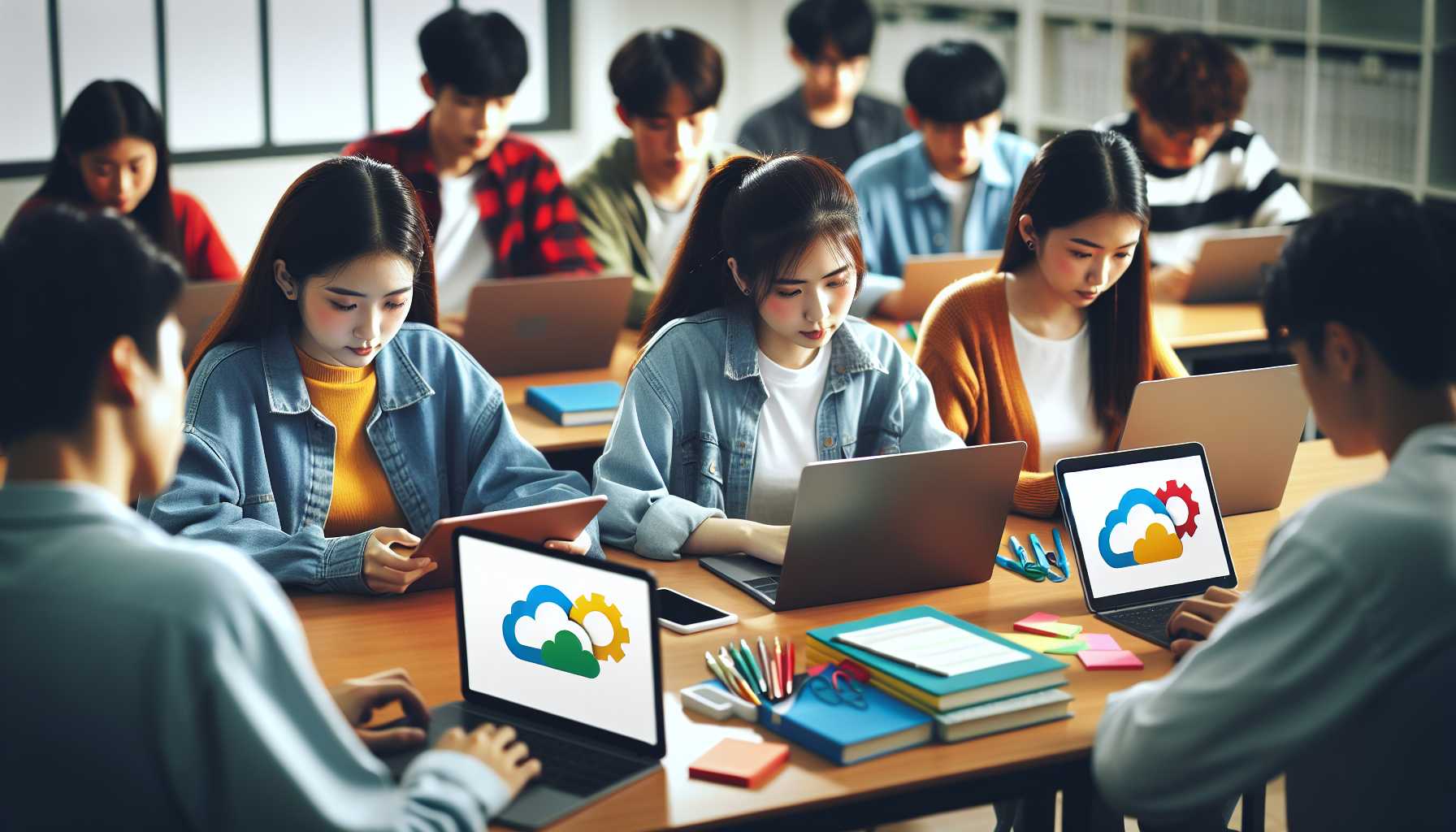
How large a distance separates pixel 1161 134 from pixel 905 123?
1115 mm

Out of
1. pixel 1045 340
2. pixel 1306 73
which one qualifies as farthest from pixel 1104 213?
pixel 1306 73

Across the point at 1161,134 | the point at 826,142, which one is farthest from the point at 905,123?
the point at 1161,134

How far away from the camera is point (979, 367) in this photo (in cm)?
254

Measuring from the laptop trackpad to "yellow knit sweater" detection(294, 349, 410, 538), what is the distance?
0.47 m

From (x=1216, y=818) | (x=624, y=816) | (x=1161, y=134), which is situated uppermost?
(x=1161, y=134)

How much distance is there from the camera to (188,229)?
11.6 ft

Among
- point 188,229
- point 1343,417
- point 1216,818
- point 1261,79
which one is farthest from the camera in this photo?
point 1261,79

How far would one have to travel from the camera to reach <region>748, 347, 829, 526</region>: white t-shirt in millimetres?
2311

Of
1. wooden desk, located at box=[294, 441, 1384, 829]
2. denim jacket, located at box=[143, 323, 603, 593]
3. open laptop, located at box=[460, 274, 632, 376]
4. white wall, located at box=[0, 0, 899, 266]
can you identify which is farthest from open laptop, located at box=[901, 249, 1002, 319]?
white wall, located at box=[0, 0, 899, 266]

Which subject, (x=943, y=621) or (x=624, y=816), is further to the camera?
(x=943, y=621)

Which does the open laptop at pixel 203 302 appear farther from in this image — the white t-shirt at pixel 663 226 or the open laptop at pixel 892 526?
the open laptop at pixel 892 526

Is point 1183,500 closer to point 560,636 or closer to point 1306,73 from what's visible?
point 560,636

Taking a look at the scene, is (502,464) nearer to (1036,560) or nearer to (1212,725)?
(1036,560)

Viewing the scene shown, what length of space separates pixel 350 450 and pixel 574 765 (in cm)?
81
